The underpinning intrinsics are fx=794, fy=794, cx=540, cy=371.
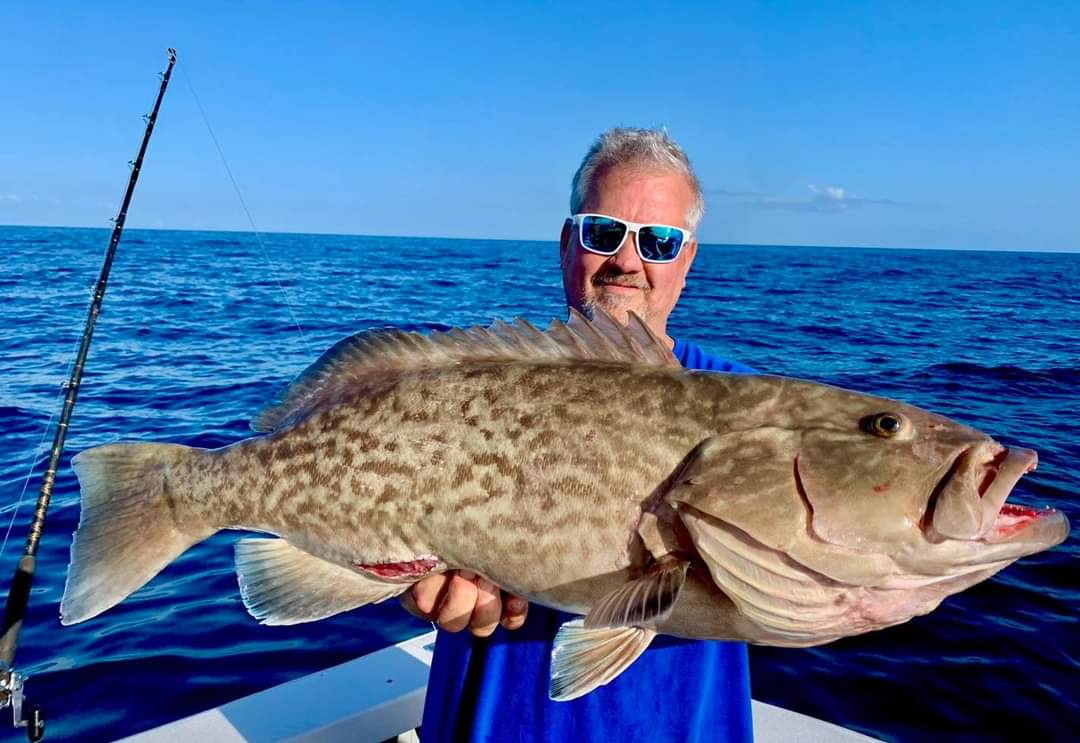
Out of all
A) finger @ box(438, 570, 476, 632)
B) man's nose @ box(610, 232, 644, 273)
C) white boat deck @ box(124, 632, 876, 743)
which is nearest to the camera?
finger @ box(438, 570, 476, 632)

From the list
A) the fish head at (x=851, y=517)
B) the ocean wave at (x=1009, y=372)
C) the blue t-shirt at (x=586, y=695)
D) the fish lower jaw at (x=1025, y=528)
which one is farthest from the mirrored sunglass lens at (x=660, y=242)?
the ocean wave at (x=1009, y=372)

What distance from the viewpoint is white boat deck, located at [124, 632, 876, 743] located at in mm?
3695

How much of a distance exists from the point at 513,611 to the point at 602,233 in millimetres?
1713

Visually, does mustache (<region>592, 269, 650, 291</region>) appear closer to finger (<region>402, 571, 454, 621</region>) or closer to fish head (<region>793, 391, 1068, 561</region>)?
fish head (<region>793, 391, 1068, 561</region>)

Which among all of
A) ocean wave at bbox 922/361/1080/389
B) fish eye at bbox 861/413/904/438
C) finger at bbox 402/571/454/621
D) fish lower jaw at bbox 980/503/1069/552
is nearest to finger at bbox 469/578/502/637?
finger at bbox 402/571/454/621

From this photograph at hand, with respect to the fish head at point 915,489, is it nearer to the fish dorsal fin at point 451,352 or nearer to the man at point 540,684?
the fish dorsal fin at point 451,352

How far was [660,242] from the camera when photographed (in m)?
3.50

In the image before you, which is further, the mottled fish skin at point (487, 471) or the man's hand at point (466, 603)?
the man's hand at point (466, 603)

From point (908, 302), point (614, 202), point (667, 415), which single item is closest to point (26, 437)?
point (614, 202)

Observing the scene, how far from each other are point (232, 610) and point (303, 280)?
94.6 feet

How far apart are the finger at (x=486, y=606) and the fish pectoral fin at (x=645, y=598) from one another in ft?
1.35

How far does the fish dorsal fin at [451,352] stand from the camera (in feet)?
8.33

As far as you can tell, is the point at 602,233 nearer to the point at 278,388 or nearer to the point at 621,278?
the point at 621,278

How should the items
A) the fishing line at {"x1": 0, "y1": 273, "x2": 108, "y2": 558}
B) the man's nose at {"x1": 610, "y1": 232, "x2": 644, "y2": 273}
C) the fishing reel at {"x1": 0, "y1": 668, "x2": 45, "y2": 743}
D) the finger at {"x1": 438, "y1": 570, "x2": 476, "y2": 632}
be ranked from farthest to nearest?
1. the fishing line at {"x1": 0, "y1": 273, "x2": 108, "y2": 558}
2. the man's nose at {"x1": 610, "y1": 232, "x2": 644, "y2": 273}
3. the fishing reel at {"x1": 0, "y1": 668, "x2": 45, "y2": 743}
4. the finger at {"x1": 438, "y1": 570, "x2": 476, "y2": 632}
